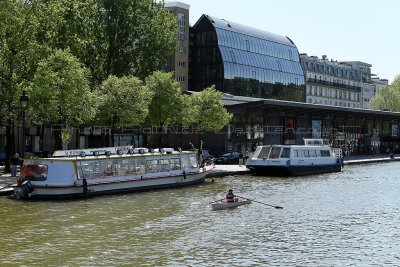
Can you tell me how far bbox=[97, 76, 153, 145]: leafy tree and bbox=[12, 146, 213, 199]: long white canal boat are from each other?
9.38m

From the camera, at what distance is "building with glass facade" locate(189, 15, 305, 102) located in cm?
12200

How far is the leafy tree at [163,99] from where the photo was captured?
63875mm

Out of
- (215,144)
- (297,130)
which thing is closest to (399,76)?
(297,130)

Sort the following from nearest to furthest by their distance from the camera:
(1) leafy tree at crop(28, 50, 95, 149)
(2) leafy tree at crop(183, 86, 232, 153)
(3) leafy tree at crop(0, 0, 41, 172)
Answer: (1) leafy tree at crop(28, 50, 95, 149) < (3) leafy tree at crop(0, 0, 41, 172) < (2) leafy tree at crop(183, 86, 232, 153)

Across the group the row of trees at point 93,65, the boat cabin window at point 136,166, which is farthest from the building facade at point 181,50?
the boat cabin window at point 136,166

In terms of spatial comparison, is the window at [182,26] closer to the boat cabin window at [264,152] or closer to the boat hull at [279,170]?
the boat cabin window at [264,152]

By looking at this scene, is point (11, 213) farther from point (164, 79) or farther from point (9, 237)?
point (164, 79)

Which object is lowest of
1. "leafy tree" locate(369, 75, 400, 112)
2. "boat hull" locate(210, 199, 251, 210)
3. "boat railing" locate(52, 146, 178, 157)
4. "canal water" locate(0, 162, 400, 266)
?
"canal water" locate(0, 162, 400, 266)

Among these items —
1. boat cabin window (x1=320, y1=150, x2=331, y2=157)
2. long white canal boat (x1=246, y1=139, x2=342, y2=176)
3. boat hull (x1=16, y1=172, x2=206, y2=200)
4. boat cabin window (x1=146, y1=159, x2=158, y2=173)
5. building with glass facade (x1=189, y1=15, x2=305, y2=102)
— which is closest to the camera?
boat hull (x1=16, y1=172, x2=206, y2=200)

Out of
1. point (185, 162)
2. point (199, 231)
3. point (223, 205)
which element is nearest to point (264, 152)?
point (185, 162)

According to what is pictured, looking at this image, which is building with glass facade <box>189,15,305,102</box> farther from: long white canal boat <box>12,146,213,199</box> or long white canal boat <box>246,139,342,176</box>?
long white canal boat <box>12,146,213,199</box>

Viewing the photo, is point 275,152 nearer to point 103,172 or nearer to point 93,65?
point 93,65

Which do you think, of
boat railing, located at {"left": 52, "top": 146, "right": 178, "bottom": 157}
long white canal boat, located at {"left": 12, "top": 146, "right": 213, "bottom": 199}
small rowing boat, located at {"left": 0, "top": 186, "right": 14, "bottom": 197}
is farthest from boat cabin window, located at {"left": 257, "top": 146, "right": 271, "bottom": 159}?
small rowing boat, located at {"left": 0, "top": 186, "right": 14, "bottom": 197}

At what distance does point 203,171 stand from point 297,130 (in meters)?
48.2
